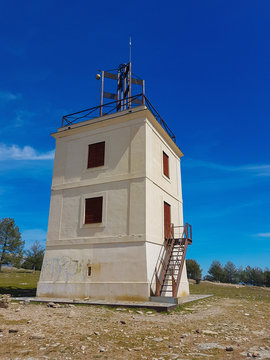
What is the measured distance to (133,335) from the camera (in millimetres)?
6918

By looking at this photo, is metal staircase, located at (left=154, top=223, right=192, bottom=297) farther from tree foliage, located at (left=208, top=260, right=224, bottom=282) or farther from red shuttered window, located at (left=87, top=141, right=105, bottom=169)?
tree foliage, located at (left=208, top=260, right=224, bottom=282)

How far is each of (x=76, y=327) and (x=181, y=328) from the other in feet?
9.24

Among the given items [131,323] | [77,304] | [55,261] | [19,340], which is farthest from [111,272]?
[19,340]

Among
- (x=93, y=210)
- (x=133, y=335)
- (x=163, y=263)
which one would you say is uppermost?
(x=93, y=210)

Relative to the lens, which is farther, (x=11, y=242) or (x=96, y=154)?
(x=11, y=242)

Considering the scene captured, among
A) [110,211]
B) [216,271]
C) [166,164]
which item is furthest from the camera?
[216,271]

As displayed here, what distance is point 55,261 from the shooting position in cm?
1564

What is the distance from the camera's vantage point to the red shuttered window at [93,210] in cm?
1529

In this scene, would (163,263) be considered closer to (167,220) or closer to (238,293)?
(167,220)

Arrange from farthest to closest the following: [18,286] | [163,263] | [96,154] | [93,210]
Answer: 1. [18,286]
2. [96,154]
3. [93,210]
4. [163,263]

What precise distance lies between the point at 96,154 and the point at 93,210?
10.9 ft

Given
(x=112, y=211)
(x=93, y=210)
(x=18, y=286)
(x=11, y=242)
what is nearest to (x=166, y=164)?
(x=112, y=211)

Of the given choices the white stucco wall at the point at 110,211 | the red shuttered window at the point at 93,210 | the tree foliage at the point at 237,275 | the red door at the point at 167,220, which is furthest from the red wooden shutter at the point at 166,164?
the tree foliage at the point at 237,275

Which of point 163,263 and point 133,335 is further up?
point 163,263
